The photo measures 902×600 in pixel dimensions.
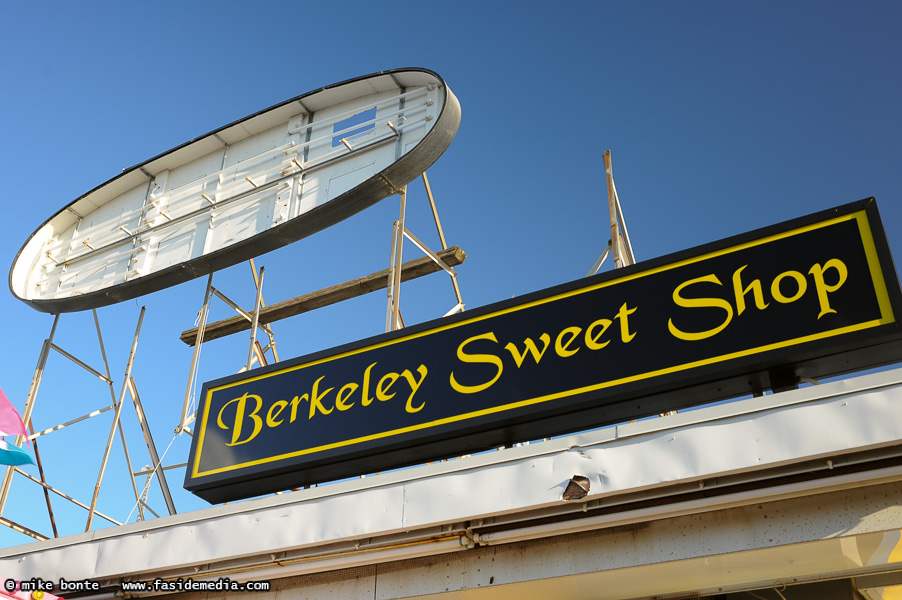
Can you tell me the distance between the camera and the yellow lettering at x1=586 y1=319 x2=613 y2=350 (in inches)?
179

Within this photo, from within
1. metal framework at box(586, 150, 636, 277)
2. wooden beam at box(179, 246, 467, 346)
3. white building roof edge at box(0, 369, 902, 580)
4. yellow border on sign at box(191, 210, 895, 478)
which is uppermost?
wooden beam at box(179, 246, 467, 346)

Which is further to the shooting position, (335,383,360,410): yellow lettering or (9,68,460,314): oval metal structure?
(9,68,460,314): oval metal structure

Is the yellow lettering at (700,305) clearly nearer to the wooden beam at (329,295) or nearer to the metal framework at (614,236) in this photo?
the metal framework at (614,236)

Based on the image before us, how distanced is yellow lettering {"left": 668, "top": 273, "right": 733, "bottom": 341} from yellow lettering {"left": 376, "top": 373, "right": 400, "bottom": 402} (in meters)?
1.76

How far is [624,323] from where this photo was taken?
4.54m

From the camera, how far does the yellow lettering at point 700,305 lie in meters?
4.26

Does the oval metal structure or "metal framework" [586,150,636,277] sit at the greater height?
the oval metal structure

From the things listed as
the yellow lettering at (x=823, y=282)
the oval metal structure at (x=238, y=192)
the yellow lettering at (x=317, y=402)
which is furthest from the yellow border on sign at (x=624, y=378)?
the oval metal structure at (x=238, y=192)

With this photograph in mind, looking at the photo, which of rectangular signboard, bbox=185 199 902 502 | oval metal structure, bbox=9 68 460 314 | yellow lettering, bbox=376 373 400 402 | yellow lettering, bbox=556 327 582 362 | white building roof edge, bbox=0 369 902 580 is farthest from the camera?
oval metal structure, bbox=9 68 460 314

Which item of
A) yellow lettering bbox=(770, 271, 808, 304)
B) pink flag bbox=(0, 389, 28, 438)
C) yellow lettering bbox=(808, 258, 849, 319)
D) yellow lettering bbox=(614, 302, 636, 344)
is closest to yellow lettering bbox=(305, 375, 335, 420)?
yellow lettering bbox=(614, 302, 636, 344)

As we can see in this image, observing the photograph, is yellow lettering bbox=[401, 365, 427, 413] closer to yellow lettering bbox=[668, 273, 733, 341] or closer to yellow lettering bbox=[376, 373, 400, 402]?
yellow lettering bbox=[376, 373, 400, 402]

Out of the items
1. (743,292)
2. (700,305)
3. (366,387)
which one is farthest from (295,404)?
(743,292)

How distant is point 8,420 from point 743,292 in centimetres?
499

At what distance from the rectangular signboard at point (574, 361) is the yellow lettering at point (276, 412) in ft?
0.05
